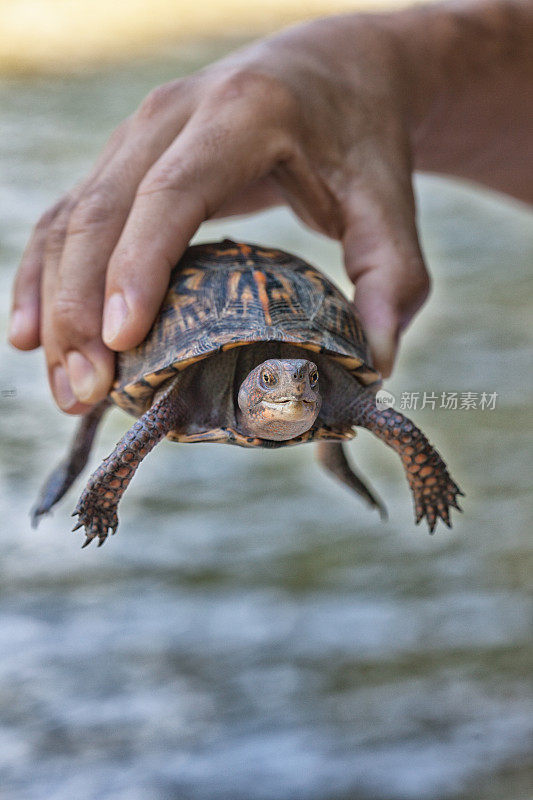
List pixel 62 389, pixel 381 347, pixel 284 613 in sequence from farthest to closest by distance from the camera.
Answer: pixel 284 613, pixel 62 389, pixel 381 347

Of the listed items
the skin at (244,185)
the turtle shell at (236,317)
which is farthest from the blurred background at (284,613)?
the turtle shell at (236,317)

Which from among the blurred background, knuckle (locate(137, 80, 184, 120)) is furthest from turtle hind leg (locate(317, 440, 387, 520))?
the blurred background

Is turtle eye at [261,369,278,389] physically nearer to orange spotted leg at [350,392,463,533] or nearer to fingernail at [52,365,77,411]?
orange spotted leg at [350,392,463,533]

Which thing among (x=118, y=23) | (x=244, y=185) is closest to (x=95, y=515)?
(x=244, y=185)

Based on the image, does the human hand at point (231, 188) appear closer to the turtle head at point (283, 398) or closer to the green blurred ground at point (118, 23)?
the turtle head at point (283, 398)

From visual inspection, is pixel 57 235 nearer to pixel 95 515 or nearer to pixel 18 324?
pixel 18 324

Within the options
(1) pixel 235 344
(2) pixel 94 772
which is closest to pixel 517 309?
(2) pixel 94 772

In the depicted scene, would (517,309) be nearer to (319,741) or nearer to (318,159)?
(319,741)
